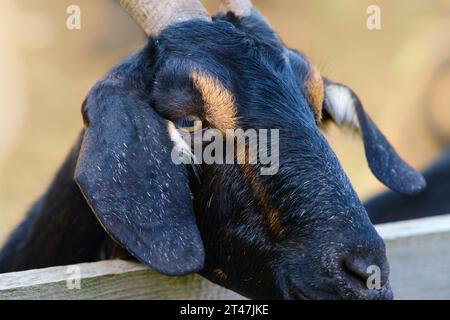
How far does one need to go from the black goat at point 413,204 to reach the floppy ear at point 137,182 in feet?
8.97

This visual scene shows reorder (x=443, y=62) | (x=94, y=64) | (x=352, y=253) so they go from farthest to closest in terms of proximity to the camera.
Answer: (x=443, y=62) → (x=94, y=64) → (x=352, y=253)

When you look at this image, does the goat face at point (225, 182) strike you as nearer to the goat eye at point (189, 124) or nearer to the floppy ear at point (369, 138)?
the goat eye at point (189, 124)

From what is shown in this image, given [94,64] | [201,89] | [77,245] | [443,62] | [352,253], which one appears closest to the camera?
[352,253]

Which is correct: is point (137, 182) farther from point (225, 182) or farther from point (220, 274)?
point (220, 274)

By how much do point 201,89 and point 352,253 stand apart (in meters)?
0.89

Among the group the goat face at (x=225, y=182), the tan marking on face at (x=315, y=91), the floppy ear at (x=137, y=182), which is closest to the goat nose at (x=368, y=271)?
the goat face at (x=225, y=182)

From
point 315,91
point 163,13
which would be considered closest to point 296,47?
point 315,91

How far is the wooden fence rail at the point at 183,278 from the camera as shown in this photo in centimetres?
293

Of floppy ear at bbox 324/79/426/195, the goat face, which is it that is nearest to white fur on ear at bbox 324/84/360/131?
floppy ear at bbox 324/79/426/195

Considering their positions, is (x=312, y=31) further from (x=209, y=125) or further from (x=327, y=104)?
(x=209, y=125)

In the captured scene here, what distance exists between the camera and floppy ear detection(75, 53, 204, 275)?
279 cm

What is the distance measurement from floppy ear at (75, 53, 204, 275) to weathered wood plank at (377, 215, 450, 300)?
118 cm
